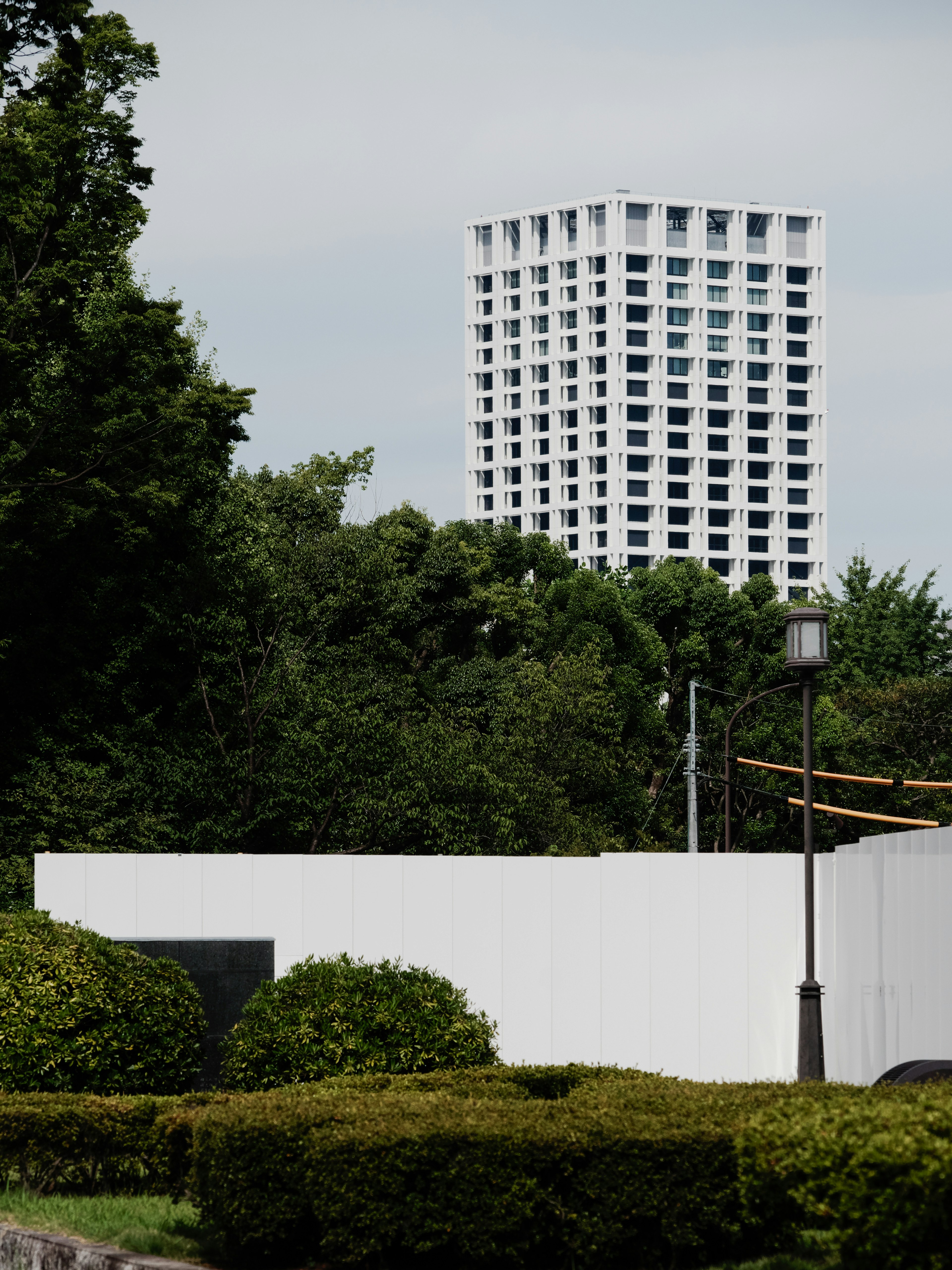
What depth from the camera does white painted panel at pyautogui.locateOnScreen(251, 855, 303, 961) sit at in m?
14.3

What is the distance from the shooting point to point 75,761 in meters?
29.7

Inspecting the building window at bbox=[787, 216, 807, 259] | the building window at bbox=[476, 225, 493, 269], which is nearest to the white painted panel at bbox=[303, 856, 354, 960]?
the building window at bbox=[476, 225, 493, 269]

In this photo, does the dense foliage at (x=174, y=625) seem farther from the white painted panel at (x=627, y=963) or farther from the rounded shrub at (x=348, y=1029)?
the rounded shrub at (x=348, y=1029)

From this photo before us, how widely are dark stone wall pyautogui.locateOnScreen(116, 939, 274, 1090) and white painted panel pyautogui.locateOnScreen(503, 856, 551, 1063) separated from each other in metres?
2.17

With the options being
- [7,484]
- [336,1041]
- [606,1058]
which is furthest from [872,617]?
[336,1041]

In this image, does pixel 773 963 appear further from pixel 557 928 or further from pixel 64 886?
pixel 64 886

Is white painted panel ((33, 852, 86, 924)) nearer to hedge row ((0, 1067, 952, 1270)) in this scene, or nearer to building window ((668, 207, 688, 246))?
hedge row ((0, 1067, 952, 1270))

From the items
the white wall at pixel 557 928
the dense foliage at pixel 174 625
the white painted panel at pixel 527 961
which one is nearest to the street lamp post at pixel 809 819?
the white wall at pixel 557 928

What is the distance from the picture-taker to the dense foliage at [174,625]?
27719 millimetres

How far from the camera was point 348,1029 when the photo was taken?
Result: 33.4 feet

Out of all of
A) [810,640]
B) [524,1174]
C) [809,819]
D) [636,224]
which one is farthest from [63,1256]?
[636,224]

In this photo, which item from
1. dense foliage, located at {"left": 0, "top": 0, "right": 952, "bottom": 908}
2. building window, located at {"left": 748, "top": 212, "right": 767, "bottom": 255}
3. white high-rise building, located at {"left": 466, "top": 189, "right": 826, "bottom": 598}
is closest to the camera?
dense foliage, located at {"left": 0, "top": 0, "right": 952, "bottom": 908}

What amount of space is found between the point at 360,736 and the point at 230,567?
4595mm

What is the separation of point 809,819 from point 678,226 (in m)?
113
